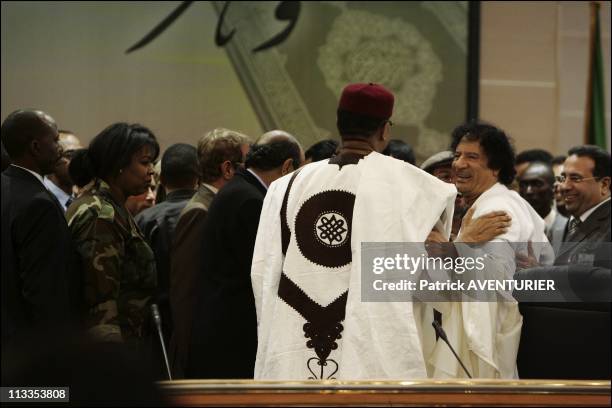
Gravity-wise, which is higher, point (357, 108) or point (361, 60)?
point (361, 60)

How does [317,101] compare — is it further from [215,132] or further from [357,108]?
[357,108]

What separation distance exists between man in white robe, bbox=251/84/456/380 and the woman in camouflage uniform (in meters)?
0.51

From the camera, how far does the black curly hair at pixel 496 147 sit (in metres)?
3.78

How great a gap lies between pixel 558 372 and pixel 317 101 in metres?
5.67

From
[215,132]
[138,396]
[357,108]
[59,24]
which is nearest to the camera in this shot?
→ [138,396]

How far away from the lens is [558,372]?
121 inches

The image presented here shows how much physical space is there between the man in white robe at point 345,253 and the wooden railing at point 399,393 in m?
1.04

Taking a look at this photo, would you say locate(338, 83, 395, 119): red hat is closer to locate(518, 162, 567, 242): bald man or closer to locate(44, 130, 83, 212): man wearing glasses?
locate(44, 130, 83, 212): man wearing glasses

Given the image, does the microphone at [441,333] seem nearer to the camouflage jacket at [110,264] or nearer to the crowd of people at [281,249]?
the crowd of people at [281,249]

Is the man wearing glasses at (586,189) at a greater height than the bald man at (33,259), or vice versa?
the man wearing glasses at (586,189)

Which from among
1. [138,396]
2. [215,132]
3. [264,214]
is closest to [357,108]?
[264,214]

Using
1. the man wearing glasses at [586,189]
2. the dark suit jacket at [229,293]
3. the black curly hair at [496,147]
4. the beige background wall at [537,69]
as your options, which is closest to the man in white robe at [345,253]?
the dark suit jacket at [229,293]

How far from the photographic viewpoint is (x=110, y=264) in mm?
3254

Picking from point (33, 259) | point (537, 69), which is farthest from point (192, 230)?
point (537, 69)
